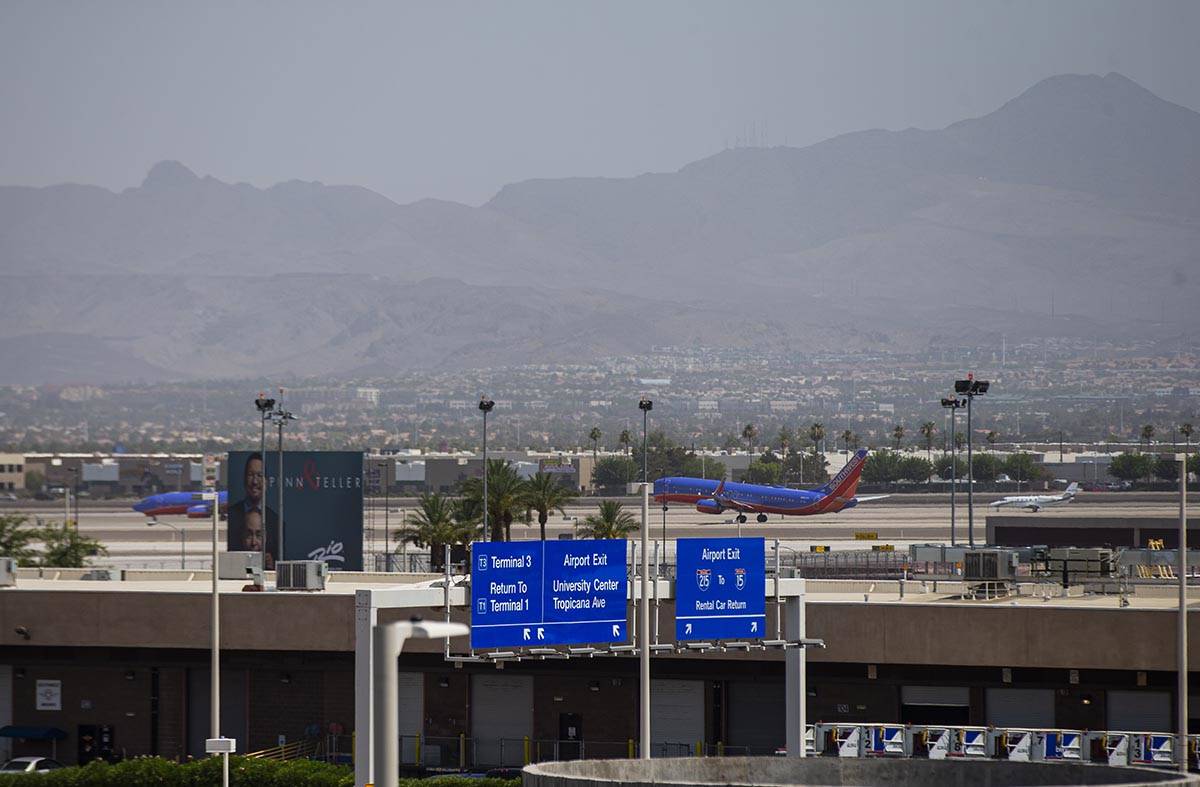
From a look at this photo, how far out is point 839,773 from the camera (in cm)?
2511

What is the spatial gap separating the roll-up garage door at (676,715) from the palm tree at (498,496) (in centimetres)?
4701

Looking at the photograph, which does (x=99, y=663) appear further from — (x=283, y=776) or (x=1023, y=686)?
(x=1023, y=686)

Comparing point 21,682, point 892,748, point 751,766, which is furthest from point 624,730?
point 751,766

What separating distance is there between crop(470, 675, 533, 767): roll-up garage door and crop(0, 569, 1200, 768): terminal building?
6cm

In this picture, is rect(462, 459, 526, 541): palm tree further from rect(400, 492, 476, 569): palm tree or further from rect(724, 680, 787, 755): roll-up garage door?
rect(724, 680, 787, 755): roll-up garage door

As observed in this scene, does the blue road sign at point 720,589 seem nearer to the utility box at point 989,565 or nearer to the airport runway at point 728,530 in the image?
the utility box at point 989,565

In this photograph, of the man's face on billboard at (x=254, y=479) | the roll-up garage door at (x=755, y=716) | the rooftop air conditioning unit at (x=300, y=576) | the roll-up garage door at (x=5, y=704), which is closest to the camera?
the rooftop air conditioning unit at (x=300, y=576)

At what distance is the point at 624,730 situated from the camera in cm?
5456

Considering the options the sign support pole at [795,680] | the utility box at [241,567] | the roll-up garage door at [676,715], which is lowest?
the roll-up garage door at [676,715]

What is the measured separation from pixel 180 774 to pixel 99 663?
409 inches

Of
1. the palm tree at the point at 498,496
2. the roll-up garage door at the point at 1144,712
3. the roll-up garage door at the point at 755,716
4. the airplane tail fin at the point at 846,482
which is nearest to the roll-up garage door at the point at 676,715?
the roll-up garage door at the point at 755,716

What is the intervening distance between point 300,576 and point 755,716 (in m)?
14.1

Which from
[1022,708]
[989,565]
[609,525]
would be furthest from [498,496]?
[1022,708]

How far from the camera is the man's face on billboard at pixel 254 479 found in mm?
94562
